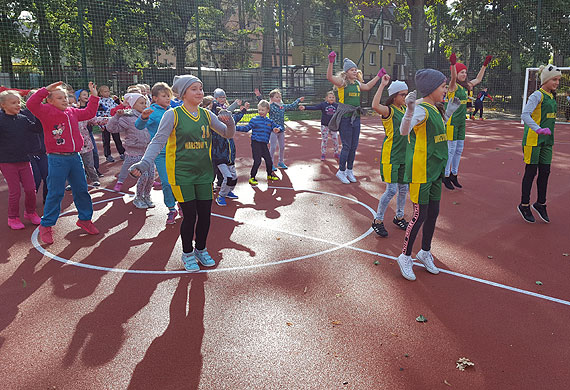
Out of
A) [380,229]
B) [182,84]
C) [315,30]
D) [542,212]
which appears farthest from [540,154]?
[315,30]

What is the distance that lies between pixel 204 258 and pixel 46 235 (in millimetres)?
Answer: 2364

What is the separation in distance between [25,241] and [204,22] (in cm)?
2036

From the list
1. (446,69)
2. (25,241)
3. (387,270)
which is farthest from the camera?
(446,69)

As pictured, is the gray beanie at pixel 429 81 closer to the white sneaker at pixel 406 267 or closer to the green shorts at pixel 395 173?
the green shorts at pixel 395 173

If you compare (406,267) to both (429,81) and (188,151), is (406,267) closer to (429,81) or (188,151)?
(429,81)

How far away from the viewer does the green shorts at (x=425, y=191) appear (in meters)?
4.47

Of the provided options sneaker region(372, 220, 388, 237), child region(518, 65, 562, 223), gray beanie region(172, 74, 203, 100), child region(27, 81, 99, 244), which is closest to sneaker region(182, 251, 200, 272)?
gray beanie region(172, 74, 203, 100)

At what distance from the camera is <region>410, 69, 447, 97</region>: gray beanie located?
439cm

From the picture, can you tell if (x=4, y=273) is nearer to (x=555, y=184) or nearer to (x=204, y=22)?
(x=555, y=184)

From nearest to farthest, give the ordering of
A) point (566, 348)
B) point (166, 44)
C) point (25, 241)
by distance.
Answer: point (566, 348)
point (25, 241)
point (166, 44)

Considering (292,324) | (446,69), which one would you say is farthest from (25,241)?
(446,69)

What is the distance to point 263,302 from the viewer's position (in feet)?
13.6

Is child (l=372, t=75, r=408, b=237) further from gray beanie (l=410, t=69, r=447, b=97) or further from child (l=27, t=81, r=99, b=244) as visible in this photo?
child (l=27, t=81, r=99, b=244)

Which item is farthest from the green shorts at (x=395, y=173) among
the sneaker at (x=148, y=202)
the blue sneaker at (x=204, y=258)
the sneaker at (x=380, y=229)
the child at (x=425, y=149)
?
the sneaker at (x=148, y=202)
